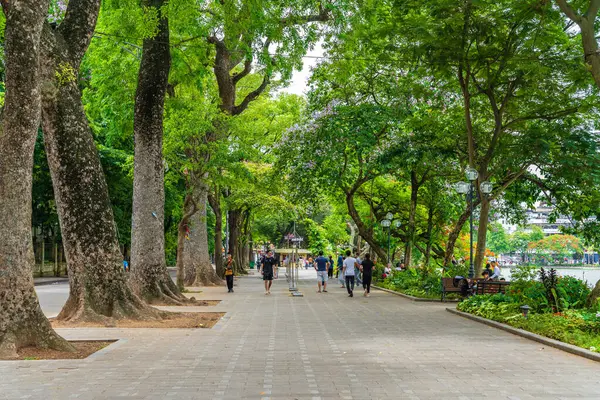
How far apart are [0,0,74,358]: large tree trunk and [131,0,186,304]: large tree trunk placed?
8.36 metres

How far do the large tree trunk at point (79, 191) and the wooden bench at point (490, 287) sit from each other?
905 cm

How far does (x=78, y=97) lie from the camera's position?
13.6 metres

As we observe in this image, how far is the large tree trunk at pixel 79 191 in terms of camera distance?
43.0 ft

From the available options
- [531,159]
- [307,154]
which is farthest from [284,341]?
[307,154]

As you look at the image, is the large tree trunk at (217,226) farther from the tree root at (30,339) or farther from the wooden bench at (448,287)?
the tree root at (30,339)

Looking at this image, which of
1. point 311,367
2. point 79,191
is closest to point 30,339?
point 311,367

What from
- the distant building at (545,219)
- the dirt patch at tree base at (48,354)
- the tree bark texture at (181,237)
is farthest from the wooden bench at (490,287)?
the dirt patch at tree base at (48,354)

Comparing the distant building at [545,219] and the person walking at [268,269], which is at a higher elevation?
the distant building at [545,219]

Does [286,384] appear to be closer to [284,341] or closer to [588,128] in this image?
[284,341]

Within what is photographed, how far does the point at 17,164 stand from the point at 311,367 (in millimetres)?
4964

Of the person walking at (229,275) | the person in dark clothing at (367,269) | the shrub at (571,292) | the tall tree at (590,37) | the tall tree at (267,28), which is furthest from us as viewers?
the person walking at (229,275)

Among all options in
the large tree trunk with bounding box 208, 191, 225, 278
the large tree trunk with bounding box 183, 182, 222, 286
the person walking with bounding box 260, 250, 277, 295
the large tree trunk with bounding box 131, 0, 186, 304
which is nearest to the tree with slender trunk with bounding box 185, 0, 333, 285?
the large tree trunk with bounding box 183, 182, 222, 286

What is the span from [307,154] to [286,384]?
22.4 m

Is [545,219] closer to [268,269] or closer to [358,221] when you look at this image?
[358,221]
